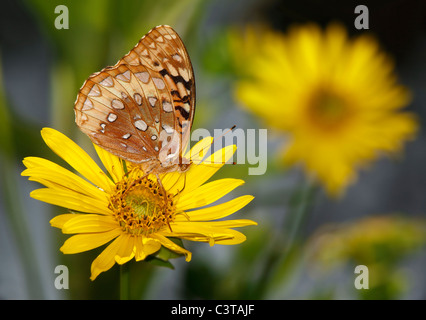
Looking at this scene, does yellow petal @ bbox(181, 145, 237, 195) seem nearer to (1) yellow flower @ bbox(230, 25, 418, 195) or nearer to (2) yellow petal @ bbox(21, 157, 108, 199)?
(2) yellow petal @ bbox(21, 157, 108, 199)

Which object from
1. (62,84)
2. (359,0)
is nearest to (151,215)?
(62,84)

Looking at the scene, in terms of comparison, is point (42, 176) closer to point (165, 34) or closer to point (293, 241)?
point (165, 34)

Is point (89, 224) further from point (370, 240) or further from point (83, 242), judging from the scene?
point (370, 240)

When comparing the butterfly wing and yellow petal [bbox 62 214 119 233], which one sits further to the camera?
the butterfly wing

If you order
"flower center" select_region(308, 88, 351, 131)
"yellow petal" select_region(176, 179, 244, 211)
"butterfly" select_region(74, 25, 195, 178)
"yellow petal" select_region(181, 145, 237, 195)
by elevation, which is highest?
"flower center" select_region(308, 88, 351, 131)

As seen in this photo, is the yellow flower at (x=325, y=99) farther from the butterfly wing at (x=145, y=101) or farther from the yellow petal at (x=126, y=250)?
the yellow petal at (x=126, y=250)

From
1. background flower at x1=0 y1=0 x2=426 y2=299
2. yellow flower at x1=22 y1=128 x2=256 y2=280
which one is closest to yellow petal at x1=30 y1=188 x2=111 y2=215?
yellow flower at x1=22 y1=128 x2=256 y2=280

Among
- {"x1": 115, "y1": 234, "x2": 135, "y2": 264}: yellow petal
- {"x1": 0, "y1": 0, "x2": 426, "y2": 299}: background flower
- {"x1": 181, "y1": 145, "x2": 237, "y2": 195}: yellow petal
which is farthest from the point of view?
{"x1": 0, "y1": 0, "x2": 426, "y2": 299}: background flower
